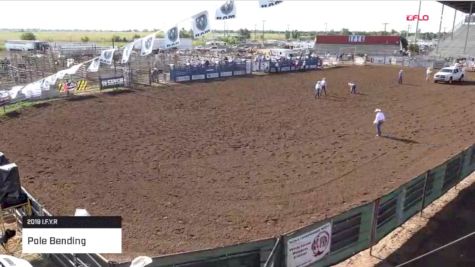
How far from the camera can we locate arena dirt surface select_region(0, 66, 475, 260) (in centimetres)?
1124

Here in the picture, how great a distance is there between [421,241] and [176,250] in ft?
19.2

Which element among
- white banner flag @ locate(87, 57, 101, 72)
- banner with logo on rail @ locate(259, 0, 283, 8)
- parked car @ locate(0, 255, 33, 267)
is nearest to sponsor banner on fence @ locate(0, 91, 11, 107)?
white banner flag @ locate(87, 57, 101, 72)

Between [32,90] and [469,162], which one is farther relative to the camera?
[32,90]

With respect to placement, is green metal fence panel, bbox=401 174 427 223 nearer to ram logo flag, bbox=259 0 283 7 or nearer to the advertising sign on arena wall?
ram logo flag, bbox=259 0 283 7

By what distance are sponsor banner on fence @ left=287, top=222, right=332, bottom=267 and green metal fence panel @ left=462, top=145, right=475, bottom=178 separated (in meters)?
7.30

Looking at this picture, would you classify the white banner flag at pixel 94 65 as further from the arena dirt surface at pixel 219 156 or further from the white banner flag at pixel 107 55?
the arena dirt surface at pixel 219 156

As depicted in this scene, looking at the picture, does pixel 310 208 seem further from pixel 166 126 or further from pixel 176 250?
pixel 166 126

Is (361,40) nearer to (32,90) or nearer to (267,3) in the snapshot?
(267,3)

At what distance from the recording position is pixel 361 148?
17.8 meters

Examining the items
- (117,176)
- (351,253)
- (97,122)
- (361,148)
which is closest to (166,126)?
(97,122)

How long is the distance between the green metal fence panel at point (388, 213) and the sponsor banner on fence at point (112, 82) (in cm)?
2758

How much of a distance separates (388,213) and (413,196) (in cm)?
137

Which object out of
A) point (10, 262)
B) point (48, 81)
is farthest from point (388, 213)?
point (48, 81)

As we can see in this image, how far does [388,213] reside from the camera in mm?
9664
